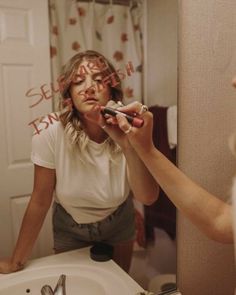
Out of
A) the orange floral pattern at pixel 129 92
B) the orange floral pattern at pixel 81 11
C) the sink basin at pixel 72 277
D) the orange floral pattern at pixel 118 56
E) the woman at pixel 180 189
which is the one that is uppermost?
the orange floral pattern at pixel 81 11

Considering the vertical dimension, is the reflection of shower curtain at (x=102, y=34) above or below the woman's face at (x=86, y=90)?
above

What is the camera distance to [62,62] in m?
0.73

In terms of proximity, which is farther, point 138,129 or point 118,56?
point 118,56

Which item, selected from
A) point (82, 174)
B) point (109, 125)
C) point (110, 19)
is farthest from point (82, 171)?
point (110, 19)

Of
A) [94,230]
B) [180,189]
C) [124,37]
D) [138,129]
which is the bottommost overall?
[94,230]

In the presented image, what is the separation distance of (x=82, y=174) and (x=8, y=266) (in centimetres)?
28

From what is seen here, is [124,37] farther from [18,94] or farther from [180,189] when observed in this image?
[180,189]

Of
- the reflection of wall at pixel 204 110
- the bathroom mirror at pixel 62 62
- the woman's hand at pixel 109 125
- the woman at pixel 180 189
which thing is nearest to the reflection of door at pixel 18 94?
the bathroom mirror at pixel 62 62

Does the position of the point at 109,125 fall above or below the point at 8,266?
above

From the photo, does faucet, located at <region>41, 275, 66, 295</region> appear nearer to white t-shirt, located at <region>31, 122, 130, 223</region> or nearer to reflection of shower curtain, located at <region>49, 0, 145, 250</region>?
white t-shirt, located at <region>31, 122, 130, 223</region>

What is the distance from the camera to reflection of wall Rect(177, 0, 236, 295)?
743 mm

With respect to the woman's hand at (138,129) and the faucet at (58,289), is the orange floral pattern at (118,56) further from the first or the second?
the faucet at (58,289)

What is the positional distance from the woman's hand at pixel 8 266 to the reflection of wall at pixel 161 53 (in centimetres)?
51

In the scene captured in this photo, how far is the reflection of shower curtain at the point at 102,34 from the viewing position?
719 mm
